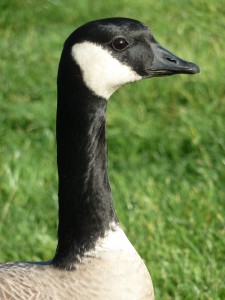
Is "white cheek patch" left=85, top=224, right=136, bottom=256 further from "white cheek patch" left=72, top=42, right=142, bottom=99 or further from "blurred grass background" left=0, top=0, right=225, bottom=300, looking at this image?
"blurred grass background" left=0, top=0, right=225, bottom=300

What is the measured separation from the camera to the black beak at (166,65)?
10.5 feet

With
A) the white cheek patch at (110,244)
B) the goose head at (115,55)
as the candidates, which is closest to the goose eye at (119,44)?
the goose head at (115,55)

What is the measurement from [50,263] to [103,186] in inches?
15.1

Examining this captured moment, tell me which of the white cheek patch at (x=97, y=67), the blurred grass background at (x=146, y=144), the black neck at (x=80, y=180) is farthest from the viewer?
the blurred grass background at (x=146, y=144)

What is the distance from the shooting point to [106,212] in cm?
325

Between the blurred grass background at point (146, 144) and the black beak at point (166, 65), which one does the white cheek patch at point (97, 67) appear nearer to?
the black beak at point (166, 65)

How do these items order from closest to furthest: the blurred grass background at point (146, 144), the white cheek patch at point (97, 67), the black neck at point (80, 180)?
the white cheek patch at point (97, 67) < the black neck at point (80, 180) < the blurred grass background at point (146, 144)

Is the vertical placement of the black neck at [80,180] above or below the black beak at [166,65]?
below

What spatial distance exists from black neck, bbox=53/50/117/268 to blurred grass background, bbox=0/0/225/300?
2.66ft

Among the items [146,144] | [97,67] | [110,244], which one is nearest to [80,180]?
[110,244]

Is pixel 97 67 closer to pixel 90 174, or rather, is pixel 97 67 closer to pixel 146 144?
pixel 90 174

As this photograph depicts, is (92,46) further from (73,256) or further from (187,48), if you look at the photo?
(187,48)

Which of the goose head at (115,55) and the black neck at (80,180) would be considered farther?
the black neck at (80,180)

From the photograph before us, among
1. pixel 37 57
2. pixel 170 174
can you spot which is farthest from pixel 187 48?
pixel 170 174
